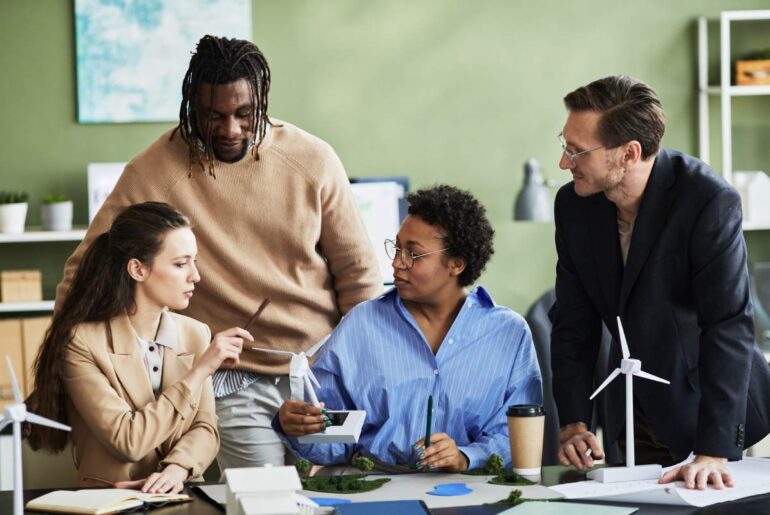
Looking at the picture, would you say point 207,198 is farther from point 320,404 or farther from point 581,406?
point 581,406

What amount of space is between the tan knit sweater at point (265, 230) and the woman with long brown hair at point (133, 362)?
0.22 metres

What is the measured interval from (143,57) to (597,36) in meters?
2.03

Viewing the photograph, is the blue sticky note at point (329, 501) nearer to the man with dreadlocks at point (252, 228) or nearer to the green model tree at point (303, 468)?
the green model tree at point (303, 468)

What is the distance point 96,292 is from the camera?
91.8 inches

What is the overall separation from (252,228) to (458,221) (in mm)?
513

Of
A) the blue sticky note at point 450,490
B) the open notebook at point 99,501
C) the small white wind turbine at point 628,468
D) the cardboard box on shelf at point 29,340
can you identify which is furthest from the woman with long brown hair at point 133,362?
the cardboard box on shelf at point 29,340

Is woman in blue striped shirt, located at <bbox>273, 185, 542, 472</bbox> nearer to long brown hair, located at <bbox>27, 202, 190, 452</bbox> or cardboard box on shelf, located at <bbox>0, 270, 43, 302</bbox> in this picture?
long brown hair, located at <bbox>27, 202, 190, 452</bbox>

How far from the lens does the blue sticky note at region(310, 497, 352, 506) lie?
190 cm

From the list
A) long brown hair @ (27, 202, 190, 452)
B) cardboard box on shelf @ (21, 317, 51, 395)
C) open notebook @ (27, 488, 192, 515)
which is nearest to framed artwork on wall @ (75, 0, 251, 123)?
cardboard box on shelf @ (21, 317, 51, 395)

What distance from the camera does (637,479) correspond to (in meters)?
2.04

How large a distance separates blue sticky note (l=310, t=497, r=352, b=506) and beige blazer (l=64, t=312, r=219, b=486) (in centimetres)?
35

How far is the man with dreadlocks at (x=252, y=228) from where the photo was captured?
2637 mm

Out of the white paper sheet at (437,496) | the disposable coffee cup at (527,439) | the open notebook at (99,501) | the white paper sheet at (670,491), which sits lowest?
the white paper sheet at (437,496)

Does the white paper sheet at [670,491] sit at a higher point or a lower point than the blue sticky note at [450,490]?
higher
